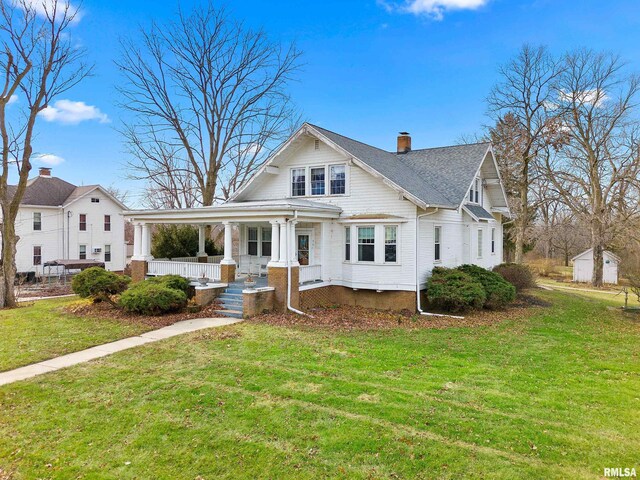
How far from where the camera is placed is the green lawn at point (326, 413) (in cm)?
521

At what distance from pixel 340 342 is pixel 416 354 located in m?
2.03

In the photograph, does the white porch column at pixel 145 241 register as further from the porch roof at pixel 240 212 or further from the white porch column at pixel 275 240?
the white porch column at pixel 275 240

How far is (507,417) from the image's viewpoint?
20.9 feet

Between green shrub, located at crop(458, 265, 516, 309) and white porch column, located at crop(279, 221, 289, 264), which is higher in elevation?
white porch column, located at crop(279, 221, 289, 264)

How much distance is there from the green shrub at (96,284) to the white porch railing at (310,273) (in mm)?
6907

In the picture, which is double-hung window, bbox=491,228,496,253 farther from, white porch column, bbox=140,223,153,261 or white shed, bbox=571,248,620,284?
white porch column, bbox=140,223,153,261

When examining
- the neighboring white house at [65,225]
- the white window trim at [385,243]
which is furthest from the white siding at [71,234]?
the white window trim at [385,243]

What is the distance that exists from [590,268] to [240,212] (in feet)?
108

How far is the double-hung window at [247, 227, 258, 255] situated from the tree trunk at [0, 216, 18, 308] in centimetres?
991

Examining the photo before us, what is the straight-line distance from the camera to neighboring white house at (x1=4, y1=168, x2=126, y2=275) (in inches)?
1299

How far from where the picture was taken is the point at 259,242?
18984 millimetres

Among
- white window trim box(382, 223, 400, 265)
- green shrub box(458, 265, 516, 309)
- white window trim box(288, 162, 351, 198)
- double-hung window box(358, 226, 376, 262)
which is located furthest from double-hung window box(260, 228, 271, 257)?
green shrub box(458, 265, 516, 309)

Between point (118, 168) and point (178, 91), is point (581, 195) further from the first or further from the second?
point (118, 168)

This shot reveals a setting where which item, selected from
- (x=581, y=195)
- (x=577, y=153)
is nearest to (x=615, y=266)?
(x=581, y=195)
